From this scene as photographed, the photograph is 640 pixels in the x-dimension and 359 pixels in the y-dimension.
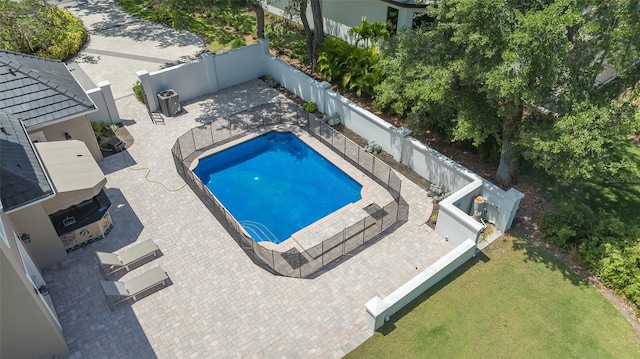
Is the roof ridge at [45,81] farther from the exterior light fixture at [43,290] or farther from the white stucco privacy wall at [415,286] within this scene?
the white stucco privacy wall at [415,286]

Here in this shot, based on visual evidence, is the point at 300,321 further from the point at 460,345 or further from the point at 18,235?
the point at 18,235

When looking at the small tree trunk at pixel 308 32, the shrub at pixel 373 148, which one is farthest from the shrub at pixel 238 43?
the shrub at pixel 373 148

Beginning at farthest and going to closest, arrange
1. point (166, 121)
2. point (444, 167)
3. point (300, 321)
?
point (166, 121) → point (444, 167) → point (300, 321)

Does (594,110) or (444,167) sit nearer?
(594,110)

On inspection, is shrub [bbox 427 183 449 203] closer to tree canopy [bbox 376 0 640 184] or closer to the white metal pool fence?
the white metal pool fence

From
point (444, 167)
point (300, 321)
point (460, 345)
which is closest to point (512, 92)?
point (444, 167)
